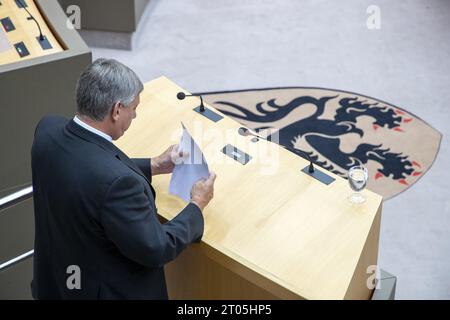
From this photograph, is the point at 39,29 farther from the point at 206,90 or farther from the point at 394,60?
the point at 394,60

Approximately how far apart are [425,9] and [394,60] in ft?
3.05

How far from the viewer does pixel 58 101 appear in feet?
11.4

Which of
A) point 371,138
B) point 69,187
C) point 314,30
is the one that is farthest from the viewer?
point 314,30

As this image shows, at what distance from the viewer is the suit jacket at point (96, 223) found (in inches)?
83.5

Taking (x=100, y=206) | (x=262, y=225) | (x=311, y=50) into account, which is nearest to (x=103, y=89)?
(x=100, y=206)

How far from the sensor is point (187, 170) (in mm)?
2496

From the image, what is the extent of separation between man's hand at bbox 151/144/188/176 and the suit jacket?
0.24 metres

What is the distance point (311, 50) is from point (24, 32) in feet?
8.53

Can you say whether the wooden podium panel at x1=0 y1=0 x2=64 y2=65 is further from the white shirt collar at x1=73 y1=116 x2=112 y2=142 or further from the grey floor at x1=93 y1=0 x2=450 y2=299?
the grey floor at x1=93 y1=0 x2=450 y2=299

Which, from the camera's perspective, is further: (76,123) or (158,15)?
(158,15)

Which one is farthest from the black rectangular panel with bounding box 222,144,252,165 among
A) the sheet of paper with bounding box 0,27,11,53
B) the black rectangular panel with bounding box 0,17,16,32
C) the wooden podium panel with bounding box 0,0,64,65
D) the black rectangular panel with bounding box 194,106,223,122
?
the black rectangular panel with bounding box 0,17,16,32

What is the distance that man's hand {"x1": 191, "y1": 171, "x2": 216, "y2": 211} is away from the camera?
2402mm

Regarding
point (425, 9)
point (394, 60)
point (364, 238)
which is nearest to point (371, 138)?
point (394, 60)
